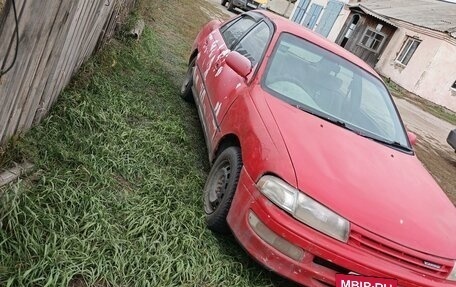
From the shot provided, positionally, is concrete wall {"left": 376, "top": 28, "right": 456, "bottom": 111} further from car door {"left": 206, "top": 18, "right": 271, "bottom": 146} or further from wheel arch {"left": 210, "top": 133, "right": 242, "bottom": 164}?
wheel arch {"left": 210, "top": 133, "right": 242, "bottom": 164}

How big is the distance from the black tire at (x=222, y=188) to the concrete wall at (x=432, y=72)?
21031 mm

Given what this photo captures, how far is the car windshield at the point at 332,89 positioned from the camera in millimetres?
3646

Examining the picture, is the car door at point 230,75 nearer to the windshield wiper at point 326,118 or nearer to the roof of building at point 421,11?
the windshield wiper at point 326,118

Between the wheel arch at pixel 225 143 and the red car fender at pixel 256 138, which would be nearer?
the red car fender at pixel 256 138

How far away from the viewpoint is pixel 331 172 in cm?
280

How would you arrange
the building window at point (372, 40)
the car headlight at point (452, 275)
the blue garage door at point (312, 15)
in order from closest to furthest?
1. the car headlight at point (452, 275)
2. the building window at point (372, 40)
3. the blue garage door at point (312, 15)

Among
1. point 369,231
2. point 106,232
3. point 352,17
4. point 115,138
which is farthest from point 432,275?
point 352,17

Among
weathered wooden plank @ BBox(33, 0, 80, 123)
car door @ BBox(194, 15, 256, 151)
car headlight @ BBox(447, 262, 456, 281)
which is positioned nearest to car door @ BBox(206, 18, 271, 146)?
car door @ BBox(194, 15, 256, 151)

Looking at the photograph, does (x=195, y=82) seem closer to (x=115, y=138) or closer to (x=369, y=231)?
(x=115, y=138)

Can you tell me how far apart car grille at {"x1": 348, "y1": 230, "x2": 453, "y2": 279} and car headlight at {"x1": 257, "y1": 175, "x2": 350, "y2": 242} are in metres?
0.08

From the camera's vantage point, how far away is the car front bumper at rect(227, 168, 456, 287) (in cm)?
249

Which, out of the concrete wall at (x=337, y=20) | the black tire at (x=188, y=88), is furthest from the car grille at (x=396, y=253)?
the concrete wall at (x=337, y=20)

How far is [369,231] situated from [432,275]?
0.54 metres

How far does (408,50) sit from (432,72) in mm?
3046
